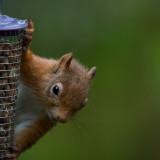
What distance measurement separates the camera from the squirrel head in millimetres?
3879

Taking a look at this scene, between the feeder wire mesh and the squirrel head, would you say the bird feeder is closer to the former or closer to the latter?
the feeder wire mesh

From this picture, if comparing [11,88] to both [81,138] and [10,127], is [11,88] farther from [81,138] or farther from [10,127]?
[81,138]

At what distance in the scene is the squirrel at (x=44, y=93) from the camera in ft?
12.7

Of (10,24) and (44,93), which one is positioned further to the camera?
(44,93)

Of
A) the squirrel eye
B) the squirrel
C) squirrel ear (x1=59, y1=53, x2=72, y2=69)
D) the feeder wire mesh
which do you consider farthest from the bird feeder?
squirrel ear (x1=59, y1=53, x2=72, y2=69)

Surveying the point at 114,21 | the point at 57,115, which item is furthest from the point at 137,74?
the point at 57,115

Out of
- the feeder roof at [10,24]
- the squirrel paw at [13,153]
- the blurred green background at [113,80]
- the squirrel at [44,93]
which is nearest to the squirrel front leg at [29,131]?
Answer: the squirrel at [44,93]

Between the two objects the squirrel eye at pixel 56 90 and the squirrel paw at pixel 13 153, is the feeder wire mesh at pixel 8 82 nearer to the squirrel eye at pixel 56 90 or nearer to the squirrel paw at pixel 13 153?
the squirrel paw at pixel 13 153

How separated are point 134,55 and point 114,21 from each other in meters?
0.45

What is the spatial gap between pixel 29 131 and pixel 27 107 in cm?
19

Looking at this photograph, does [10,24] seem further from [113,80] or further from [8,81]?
[113,80]

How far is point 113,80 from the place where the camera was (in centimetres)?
596

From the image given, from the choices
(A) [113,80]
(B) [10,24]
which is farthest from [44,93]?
(A) [113,80]

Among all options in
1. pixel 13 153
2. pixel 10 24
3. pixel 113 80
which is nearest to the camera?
pixel 10 24
